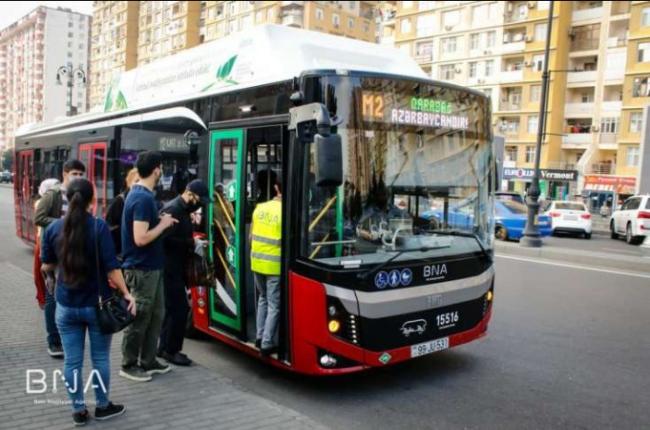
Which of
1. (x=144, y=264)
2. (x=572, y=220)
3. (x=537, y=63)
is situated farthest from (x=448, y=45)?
(x=144, y=264)

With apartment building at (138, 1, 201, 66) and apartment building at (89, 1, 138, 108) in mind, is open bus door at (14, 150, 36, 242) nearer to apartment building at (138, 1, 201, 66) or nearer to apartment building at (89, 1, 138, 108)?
apartment building at (138, 1, 201, 66)

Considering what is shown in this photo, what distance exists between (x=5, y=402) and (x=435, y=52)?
5964cm

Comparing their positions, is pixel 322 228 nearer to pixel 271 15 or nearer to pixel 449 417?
pixel 449 417

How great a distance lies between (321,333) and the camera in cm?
468

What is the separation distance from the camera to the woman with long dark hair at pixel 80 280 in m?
3.83

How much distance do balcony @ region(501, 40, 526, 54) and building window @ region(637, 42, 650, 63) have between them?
9.99m

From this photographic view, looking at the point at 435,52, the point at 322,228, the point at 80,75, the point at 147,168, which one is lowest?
the point at 322,228

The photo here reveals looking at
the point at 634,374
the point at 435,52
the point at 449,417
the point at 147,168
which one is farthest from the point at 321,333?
the point at 435,52

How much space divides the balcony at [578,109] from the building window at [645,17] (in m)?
7.75

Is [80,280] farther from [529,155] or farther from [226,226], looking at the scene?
[529,155]

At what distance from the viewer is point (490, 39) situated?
181ft

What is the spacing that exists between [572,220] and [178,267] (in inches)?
886

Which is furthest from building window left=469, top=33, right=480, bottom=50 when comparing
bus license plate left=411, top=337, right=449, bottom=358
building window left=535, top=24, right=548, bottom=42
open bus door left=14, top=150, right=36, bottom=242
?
bus license plate left=411, top=337, right=449, bottom=358

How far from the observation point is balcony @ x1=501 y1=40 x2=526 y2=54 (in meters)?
52.6
